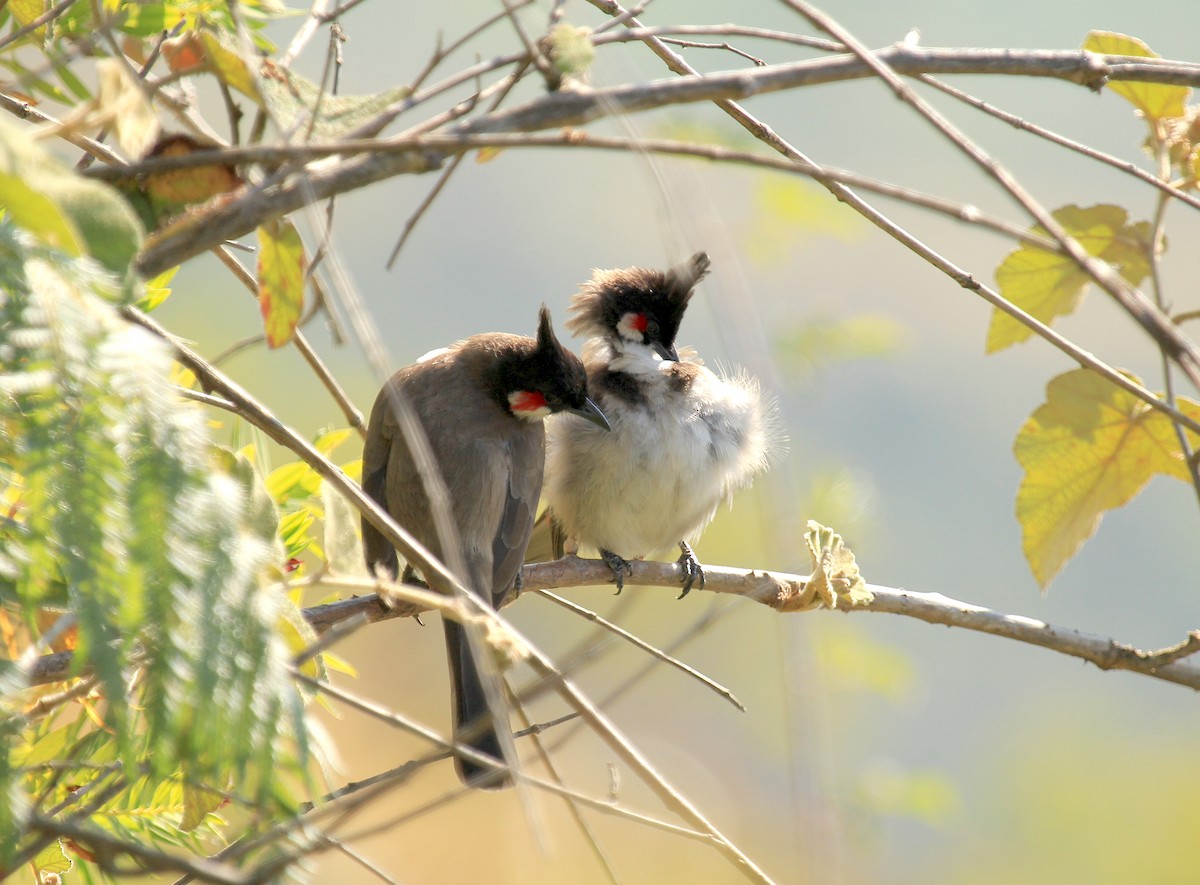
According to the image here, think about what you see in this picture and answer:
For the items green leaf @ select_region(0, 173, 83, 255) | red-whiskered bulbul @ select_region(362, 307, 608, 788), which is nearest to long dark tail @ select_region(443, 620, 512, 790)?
red-whiskered bulbul @ select_region(362, 307, 608, 788)

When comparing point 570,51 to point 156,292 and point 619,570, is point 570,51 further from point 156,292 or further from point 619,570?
point 619,570

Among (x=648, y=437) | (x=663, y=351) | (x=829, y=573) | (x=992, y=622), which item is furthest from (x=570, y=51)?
(x=663, y=351)

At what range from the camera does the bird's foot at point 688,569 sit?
8.78 ft

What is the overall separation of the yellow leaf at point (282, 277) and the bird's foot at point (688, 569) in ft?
4.50

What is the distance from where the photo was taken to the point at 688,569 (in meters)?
3.08

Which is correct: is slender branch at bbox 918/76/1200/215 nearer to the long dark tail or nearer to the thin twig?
the thin twig

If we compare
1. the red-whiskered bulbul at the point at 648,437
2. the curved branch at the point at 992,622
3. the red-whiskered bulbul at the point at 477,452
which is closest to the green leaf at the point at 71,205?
the curved branch at the point at 992,622

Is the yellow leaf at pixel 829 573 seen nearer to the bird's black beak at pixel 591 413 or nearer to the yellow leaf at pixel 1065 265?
the yellow leaf at pixel 1065 265

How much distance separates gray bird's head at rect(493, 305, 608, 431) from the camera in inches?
111

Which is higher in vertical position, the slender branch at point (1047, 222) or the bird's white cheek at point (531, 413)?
the slender branch at point (1047, 222)

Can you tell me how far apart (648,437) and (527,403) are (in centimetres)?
43

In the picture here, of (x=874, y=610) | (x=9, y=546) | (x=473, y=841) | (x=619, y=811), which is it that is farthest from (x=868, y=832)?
(x=9, y=546)

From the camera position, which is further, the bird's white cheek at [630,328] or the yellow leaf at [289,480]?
the bird's white cheek at [630,328]

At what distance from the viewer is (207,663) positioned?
0.65m
